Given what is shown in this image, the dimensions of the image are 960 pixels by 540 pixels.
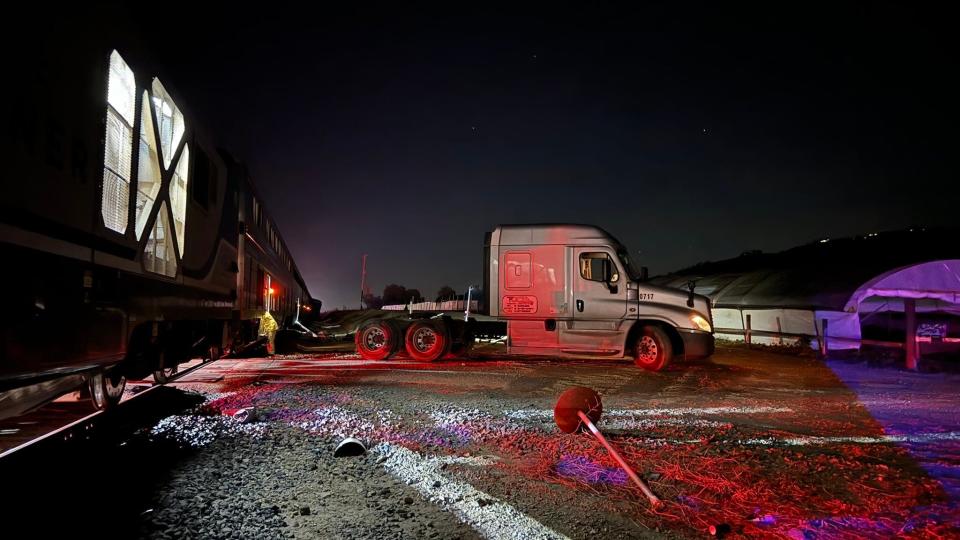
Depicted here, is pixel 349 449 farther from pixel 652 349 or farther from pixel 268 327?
pixel 268 327

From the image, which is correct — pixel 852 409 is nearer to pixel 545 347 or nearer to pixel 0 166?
pixel 545 347

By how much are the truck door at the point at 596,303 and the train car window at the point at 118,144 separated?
8.87 meters

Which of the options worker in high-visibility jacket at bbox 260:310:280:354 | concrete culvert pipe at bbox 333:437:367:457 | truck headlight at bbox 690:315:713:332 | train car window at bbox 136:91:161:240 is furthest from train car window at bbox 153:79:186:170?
truck headlight at bbox 690:315:713:332

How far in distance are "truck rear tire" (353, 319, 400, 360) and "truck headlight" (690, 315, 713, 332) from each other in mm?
6762

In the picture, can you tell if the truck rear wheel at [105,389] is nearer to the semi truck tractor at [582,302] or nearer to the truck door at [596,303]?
the semi truck tractor at [582,302]

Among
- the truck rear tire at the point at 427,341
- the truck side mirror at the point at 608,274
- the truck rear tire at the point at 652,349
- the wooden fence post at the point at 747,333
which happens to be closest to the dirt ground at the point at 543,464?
the truck rear tire at the point at 652,349

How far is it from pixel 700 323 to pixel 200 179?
955cm

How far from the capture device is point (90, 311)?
366 cm

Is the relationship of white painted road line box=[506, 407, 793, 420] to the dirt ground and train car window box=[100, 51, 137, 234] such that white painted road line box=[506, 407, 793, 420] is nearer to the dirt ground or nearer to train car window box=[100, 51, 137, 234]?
the dirt ground

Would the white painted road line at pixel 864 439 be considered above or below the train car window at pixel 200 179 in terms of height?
below

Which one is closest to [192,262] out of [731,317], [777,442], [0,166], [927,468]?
[0,166]

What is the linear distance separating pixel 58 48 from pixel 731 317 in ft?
73.2

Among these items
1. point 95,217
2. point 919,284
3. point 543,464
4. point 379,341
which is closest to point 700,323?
point 379,341

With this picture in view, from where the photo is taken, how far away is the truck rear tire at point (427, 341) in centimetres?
1252
